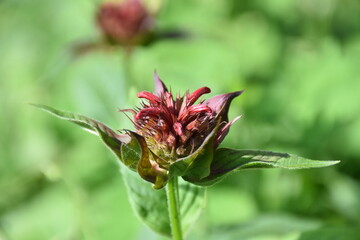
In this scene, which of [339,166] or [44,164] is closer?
[339,166]

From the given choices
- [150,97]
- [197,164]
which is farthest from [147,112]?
[197,164]

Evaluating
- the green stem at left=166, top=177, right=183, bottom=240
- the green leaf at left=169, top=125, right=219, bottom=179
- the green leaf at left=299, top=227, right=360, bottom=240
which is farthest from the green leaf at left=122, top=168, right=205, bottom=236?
the green leaf at left=299, top=227, right=360, bottom=240

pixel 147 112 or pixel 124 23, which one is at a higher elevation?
pixel 147 112

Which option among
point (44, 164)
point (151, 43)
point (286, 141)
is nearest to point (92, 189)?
point (44, 164)

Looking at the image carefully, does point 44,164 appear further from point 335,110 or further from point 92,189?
point 335,110

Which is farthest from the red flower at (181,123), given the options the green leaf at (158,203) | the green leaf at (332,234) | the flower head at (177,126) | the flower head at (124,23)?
the flower head at (124,23)

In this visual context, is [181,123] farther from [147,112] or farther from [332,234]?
[332,234]
